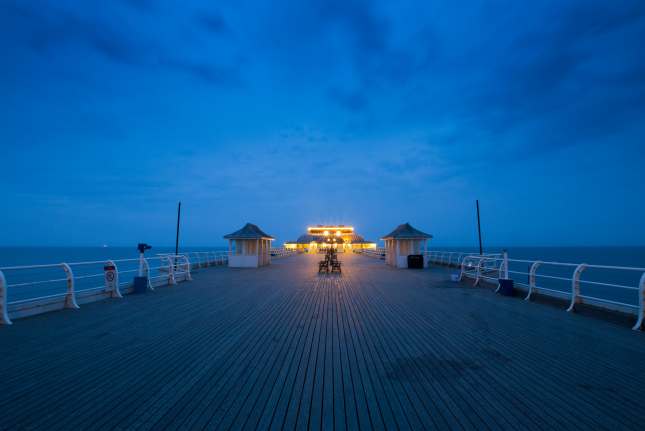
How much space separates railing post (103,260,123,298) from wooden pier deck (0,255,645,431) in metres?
1.65

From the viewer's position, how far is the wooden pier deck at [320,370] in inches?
93.5

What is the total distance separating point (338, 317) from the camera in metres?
5.50

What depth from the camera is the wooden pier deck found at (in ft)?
7.79

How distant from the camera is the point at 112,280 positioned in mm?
7418

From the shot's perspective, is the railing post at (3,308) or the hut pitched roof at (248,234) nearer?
the railing post at (3,308)

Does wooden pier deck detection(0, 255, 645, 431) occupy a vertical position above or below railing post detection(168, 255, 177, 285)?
below

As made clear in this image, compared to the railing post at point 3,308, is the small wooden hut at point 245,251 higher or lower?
higher

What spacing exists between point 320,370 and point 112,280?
684 centimetres

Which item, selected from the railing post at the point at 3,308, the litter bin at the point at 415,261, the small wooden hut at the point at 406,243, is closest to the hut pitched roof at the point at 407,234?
the small wooden hut at the point at 406,243

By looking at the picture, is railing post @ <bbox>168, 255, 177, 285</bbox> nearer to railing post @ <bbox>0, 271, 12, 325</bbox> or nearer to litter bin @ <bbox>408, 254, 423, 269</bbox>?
railing post @ <bbox>0, 271, 12, 325</bbox>

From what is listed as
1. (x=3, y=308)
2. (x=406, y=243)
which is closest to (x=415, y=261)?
(x=406, y=243)

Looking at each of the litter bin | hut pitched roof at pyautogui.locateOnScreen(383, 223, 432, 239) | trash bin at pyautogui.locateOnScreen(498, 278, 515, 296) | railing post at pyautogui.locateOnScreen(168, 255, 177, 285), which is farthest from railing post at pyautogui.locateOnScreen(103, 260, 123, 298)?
the litter bin

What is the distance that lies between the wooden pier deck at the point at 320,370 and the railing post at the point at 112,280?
1.65 m

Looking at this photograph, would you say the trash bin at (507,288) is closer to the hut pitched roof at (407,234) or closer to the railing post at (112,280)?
the hut pitched roof at (407,234)
